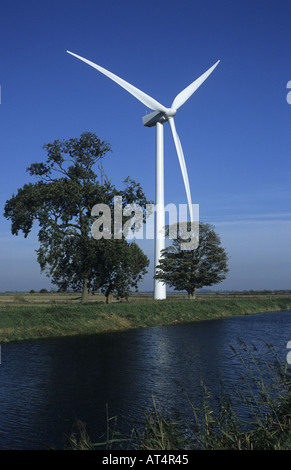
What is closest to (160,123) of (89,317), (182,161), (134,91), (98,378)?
(134,91)

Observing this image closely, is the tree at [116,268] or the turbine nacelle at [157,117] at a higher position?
the turbine nacelle at [157,117]

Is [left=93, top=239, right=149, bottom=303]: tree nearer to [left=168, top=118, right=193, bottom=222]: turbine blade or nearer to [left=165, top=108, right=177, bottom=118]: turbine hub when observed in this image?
[left=168, top=118, right=193, bottom=222]: turbine blade

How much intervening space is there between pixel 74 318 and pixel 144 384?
2106cm

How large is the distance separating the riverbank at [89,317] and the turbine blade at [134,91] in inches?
999

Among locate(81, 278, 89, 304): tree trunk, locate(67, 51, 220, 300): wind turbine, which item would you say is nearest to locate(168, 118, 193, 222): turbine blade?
locate(67, 51, 220, 300): wind turbine

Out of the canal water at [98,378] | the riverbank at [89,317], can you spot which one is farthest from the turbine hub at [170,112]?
the canal water at [98,378]

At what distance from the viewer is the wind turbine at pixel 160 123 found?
55.0 metres

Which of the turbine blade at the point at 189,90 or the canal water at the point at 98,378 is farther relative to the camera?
the turbine blade at the point at 189,90

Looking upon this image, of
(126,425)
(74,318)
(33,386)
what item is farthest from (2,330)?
(126,425)

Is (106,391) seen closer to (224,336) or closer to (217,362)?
(217,362)

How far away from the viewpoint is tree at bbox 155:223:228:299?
73.6 metres

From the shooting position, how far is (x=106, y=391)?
1802 cm

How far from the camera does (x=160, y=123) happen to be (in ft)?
203

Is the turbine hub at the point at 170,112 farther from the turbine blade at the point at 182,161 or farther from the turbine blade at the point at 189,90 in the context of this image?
the turbine blade at the point at 182,161
